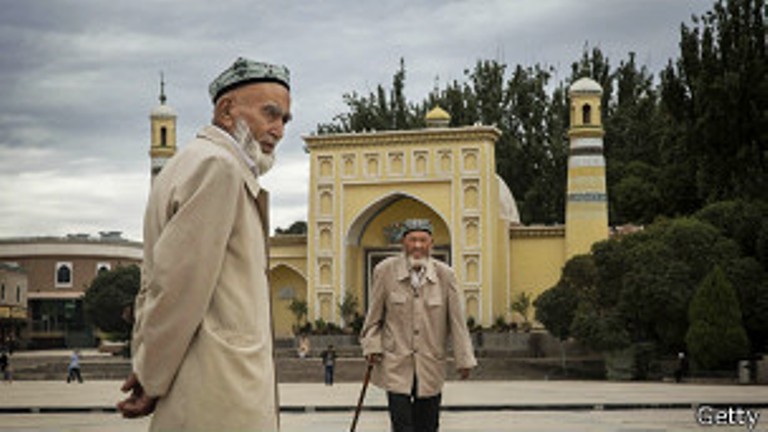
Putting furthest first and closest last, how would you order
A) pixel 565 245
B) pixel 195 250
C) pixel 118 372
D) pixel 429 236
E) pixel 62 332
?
pixel 62 332, pixel 565 245, pixel 118 372, pixel 429 236, pixel 195 250

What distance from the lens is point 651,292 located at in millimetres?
27297

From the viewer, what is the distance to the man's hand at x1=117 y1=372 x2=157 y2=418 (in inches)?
124

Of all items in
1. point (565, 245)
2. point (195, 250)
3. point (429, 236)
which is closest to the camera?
point (195, 250)

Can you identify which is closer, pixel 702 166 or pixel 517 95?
pixel 702 166

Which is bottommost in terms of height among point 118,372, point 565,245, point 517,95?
point 118,372

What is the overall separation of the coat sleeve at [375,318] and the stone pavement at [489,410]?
5.33m

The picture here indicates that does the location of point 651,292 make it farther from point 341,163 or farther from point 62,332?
point 62,332

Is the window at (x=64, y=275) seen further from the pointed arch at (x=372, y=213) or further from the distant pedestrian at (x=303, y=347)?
the distant pedestrian at (x=303, y=347)

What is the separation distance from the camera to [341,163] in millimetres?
39312

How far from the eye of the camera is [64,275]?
215 feet

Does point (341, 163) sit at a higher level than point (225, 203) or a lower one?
higher

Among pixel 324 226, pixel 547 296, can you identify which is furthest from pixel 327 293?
pixel 547 296

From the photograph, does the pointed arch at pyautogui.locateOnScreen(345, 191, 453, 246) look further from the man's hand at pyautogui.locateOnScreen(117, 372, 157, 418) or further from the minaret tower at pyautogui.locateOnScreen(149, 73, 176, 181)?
the man's hand at pyautogui.locateOnScreen(117, 372, 157, 418)

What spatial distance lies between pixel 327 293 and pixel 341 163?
152 inches
